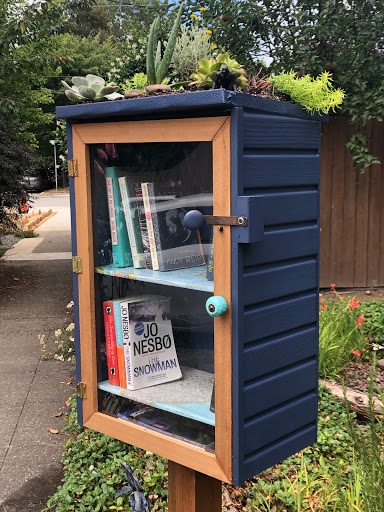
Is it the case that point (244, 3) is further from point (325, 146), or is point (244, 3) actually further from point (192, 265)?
point (192, 265)

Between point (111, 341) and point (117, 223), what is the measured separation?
1.38 ft

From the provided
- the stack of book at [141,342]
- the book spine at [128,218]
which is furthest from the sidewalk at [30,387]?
the book spine at [128,218]

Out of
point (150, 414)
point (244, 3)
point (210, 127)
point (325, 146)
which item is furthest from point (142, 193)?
point (325, 146)

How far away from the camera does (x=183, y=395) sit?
78.7 inches

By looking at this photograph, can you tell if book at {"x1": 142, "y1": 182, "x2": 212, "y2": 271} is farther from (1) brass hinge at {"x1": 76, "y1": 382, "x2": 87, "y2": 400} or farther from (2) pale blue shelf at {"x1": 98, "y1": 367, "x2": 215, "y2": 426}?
(1) brass hinge at {"x1": 76, "y1": 382, "x2": 87, "y2": 400}

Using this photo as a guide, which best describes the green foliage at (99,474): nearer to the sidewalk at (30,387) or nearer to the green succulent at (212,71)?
the sidewalk at (30,387)

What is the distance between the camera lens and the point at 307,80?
183cm

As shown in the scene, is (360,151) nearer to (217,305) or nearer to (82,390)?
(82,390)

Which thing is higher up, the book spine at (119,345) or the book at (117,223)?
the book at (117,223)

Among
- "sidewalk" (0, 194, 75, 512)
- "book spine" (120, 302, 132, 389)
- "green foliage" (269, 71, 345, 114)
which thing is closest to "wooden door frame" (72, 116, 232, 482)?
"book spine" (120, 302, 132, 389)

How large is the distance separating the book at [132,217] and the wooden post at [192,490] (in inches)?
27.9

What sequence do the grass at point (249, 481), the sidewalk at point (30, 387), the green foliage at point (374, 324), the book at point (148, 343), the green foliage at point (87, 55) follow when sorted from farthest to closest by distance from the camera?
1. the green foliage at point (87, 55)
2. the green foliage at point (374, 324)
3. the sidewalk at point (30, 387)
4. the grass at point (249, 481)
5. the book at point (148, 343)

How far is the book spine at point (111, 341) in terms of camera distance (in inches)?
84.3

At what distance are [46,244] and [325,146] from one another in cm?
701
